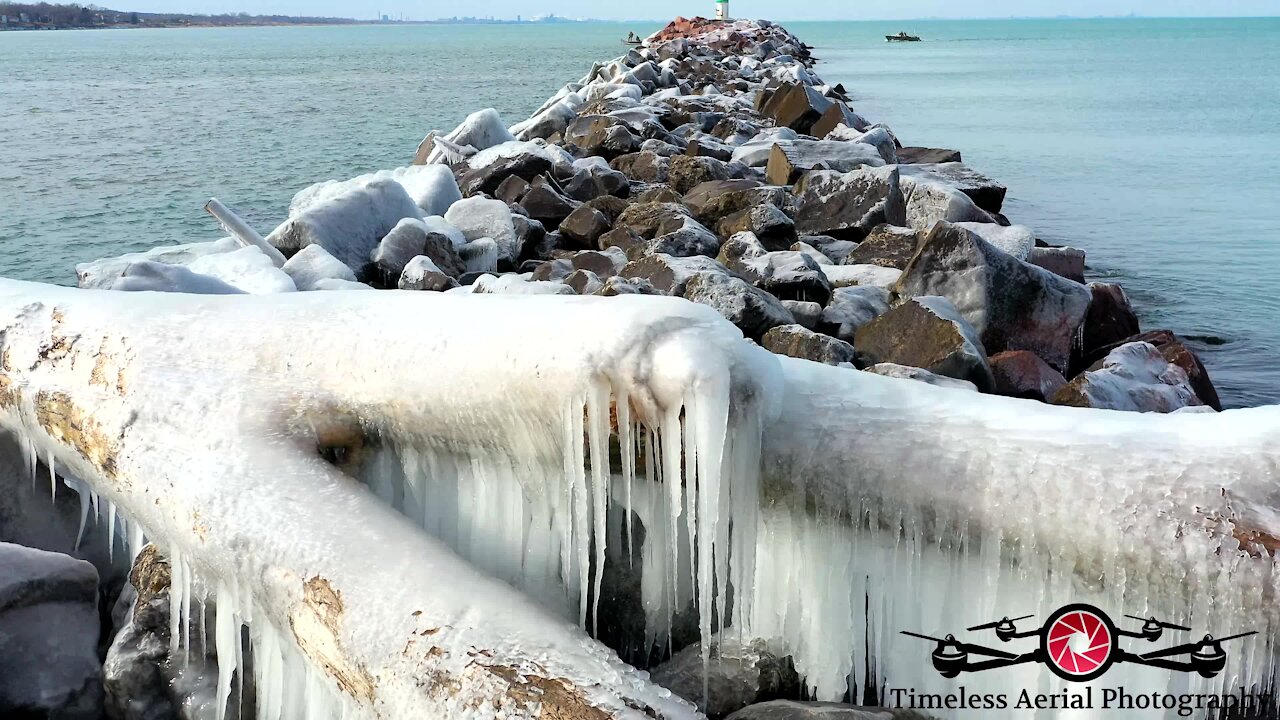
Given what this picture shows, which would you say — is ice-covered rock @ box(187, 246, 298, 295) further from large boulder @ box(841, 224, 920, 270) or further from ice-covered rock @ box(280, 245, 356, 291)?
large boulder @ box(841, 224, 920, 270)

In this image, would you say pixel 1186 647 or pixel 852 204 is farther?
pixel 852 204

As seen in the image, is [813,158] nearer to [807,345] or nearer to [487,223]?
[487,223]

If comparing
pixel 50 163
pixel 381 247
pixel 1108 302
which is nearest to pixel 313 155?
pixel 50 163

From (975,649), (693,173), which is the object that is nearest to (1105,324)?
(975,649)

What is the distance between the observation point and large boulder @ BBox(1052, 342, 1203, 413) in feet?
13.3

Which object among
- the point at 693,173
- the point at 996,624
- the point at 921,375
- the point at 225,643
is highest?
the point at 693,173

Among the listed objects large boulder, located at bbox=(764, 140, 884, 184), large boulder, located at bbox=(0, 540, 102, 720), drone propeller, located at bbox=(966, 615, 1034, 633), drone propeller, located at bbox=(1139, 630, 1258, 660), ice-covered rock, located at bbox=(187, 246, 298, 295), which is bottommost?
large boulder, located at bbox=(0, 540, 102, 720)

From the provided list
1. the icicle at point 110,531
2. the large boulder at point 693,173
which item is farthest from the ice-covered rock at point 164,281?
the large boulder at point 693,173

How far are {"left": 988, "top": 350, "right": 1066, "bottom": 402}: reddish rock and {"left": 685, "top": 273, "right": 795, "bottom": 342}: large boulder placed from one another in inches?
39.6

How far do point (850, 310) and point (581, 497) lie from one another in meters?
3.23

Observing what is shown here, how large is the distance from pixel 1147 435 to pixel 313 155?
16.4 metres

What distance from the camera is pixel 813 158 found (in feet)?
32.7

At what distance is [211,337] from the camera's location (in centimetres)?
294

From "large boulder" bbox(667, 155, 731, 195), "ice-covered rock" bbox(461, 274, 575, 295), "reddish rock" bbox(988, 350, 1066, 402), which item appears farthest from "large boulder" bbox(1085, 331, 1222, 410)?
"large boulder" bbox(667, 155, 731, 195)
